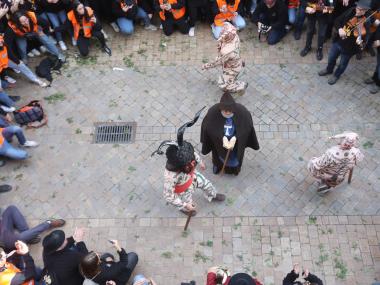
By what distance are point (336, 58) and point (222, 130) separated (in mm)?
3217

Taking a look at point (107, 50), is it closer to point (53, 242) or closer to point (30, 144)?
point (30, 144)

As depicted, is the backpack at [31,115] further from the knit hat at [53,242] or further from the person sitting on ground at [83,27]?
the knit hat at [53,242]

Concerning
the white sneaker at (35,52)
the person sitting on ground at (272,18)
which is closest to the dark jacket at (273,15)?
the person sitting on ground at (272,18)

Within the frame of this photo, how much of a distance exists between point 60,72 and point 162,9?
2.49 m

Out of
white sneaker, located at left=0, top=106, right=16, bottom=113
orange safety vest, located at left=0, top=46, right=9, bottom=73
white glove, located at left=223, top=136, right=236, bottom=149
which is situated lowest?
white sneaker, located at left=0, top=106, right=16, bottom=113

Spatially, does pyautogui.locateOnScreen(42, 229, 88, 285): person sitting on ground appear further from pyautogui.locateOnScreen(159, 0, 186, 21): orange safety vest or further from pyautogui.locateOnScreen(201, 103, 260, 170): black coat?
pyautogui.locateOnScreen(159, 0, 186, 21): orange safety vest

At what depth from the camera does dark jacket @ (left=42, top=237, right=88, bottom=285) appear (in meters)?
5.25

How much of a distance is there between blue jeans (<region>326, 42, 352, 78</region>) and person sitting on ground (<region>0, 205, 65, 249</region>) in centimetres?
573

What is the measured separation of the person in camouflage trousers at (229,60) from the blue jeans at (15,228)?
389cm

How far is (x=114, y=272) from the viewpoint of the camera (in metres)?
5.50

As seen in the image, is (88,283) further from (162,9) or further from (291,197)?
(162,9)

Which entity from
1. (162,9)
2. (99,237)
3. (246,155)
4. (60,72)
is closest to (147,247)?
(99,237)

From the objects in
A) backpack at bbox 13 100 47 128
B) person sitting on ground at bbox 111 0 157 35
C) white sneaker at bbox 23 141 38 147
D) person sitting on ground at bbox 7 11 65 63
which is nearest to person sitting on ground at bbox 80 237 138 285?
white sneaker at bbox 23 141 38 147

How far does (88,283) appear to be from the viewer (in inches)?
206
